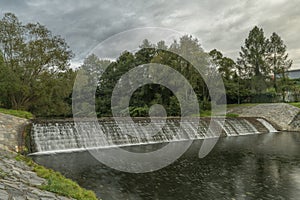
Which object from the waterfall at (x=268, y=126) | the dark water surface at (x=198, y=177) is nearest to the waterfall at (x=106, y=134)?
the dark water surface at (x=198, y=177)

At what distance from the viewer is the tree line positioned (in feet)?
61.2

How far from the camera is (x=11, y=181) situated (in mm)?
4473

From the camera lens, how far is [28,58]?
18922 mm

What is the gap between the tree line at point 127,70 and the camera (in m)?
18.7

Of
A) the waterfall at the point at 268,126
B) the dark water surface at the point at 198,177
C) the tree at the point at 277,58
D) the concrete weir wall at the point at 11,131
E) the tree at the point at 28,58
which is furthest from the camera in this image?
the tree at the point at 277,58

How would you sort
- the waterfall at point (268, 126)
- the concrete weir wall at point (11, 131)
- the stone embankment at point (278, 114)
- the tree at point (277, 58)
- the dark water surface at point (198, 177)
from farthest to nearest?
1. the tree at point (277, 58)
2. the stone embankment at point (278, 114)
3. the waterfall at point (268, 126)
4. the concrete weir wall at point (11, 131)
5. the dark water surface at point (198, 177)

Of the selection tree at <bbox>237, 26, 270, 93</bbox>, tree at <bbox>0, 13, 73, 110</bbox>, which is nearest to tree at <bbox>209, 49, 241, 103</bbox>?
tree at <bbox>237, 26, 270, 93</bbox>

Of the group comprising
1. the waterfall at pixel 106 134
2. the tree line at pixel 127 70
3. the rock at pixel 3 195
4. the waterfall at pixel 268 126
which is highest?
the tree line at pixel 127 70

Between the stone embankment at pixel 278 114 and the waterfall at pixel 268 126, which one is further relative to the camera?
the stone embankment at pixel 278 114

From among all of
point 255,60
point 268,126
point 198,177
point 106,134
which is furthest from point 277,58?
point 198,177

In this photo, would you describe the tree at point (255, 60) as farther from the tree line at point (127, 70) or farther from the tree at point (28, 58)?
the tree at point (28, 58)

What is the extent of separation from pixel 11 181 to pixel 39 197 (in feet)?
2.66

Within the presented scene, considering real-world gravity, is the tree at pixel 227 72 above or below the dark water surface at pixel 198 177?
above

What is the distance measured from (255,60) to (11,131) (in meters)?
32.6
